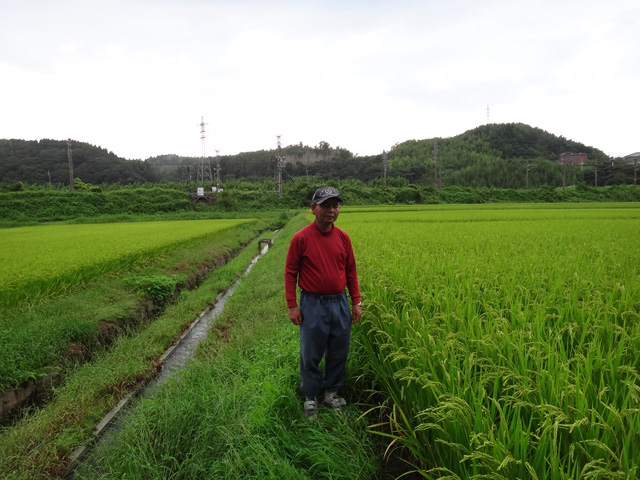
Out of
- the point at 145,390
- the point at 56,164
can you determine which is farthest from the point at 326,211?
the point at 56,164

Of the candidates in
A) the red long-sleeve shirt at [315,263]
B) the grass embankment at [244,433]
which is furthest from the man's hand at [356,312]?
the grass embankment at [244,433]

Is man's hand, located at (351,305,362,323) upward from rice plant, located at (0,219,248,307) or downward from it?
upward

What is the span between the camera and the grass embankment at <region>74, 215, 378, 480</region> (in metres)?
2.44

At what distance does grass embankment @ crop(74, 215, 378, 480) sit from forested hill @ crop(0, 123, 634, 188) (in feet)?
152

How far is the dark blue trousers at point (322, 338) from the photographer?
2836 millimetres

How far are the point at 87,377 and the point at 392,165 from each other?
75862mm

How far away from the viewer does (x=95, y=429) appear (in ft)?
12.0

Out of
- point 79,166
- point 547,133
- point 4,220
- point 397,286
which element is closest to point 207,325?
point 397,286

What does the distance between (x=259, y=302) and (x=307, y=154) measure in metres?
88.2

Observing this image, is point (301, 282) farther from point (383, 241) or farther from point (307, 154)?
point (307, 154)

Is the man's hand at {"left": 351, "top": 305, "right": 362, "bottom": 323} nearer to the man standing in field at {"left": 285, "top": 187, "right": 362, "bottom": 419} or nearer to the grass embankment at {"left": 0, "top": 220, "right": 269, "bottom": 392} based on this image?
the man standing in field at {"left": 285, "top": 187, "right": 362, "bottom": 419}

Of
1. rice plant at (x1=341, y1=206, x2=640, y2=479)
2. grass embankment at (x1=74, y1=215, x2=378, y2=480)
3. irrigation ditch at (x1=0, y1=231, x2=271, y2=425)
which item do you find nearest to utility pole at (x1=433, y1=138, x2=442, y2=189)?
irrigation ditch at (x1=0, y1=231, x2=271, y2=425)

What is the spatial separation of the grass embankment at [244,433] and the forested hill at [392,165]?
152 ft

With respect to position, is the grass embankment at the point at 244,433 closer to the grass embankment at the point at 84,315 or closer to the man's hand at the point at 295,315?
Result: the man's hand at the point at 295,315
